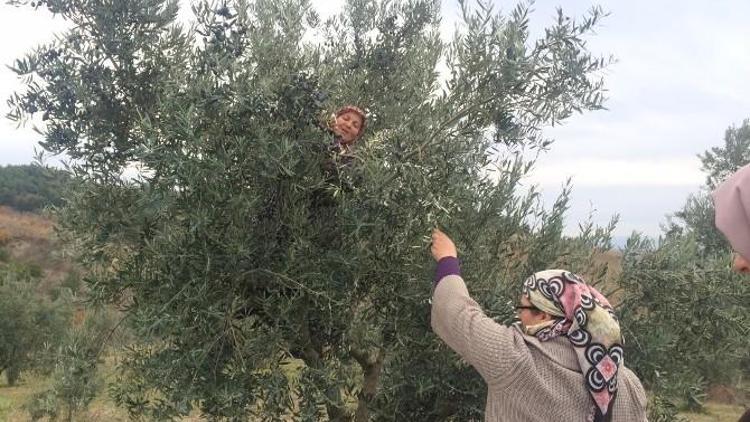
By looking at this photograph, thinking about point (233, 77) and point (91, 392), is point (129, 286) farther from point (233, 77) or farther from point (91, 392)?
point (233, 77)

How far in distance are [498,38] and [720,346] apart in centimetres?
303

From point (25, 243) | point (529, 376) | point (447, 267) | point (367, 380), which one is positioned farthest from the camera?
point (25, 243)

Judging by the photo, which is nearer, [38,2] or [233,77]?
[233,77]

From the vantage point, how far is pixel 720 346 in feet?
16.7

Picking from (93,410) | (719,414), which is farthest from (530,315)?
(719,414)

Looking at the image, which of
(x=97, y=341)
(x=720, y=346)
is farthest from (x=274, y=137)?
(x=720, y=346)

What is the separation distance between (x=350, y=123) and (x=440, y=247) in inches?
47.4

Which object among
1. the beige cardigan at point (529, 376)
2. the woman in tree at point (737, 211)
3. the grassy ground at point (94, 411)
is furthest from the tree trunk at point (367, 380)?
the grassy ground at point (94, 411)

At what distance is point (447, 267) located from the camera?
3.92 meters

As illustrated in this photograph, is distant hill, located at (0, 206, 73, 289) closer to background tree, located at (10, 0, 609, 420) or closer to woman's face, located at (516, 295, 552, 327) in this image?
background tree, located at (10, 0, 609, 420)

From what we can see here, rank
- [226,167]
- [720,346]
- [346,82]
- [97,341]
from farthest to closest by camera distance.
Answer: [346,82] → [720,346] → [97,341] → [226,167]

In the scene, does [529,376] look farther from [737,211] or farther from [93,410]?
[93,410]

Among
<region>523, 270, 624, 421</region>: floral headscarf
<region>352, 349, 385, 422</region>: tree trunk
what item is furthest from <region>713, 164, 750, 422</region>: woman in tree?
<region>352, 349, 385, 422</region>: tree trunk

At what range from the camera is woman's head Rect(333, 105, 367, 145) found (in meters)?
4.46
